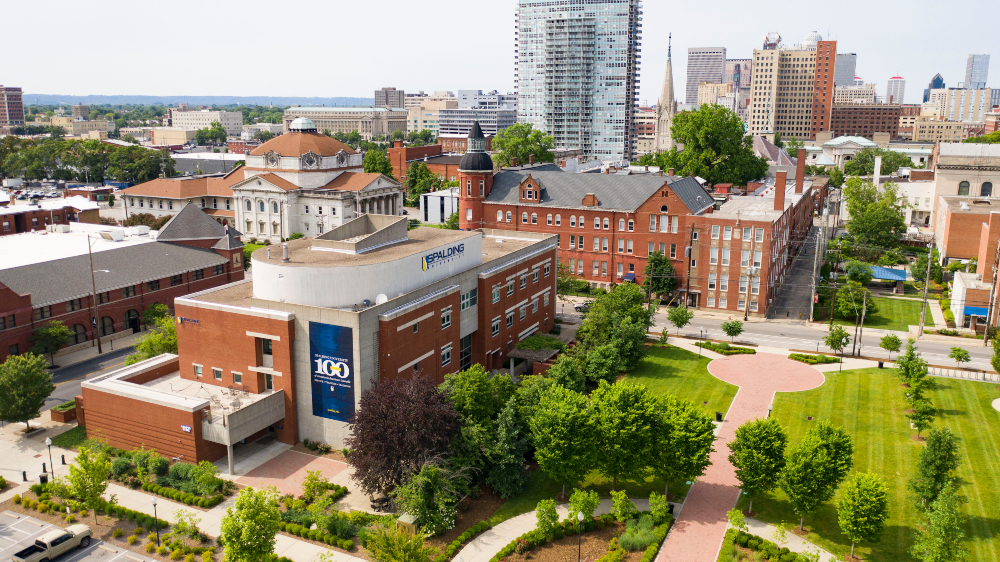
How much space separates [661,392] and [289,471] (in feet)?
90.8

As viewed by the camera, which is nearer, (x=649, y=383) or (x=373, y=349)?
(x=373, y=349)

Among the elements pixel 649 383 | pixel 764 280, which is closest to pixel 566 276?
pixel 764 280

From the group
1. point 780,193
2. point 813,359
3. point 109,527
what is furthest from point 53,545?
point 780,193

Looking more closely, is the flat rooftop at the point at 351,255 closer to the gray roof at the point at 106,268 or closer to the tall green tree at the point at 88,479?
the tall green tree at the point at 88,479

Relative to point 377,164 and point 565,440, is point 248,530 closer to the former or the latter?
point 565,440

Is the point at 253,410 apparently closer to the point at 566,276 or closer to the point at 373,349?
the point at 373,349

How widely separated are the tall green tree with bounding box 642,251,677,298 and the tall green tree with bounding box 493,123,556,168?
2537 inches

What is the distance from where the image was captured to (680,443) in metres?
38.4

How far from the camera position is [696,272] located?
79.8 m

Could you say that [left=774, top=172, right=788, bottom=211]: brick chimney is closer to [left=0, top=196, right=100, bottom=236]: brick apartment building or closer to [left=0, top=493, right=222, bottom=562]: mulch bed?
[left=0, top=493, right=222, bottom=562]: mulch bed

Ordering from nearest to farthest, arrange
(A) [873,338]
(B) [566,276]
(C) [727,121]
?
(A) [873,338]
(B) [566,276]
(C) [727,121]

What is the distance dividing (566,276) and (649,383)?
2709 centimetres

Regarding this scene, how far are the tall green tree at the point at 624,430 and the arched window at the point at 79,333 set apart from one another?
5103 cm

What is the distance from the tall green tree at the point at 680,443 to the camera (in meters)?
38.3
